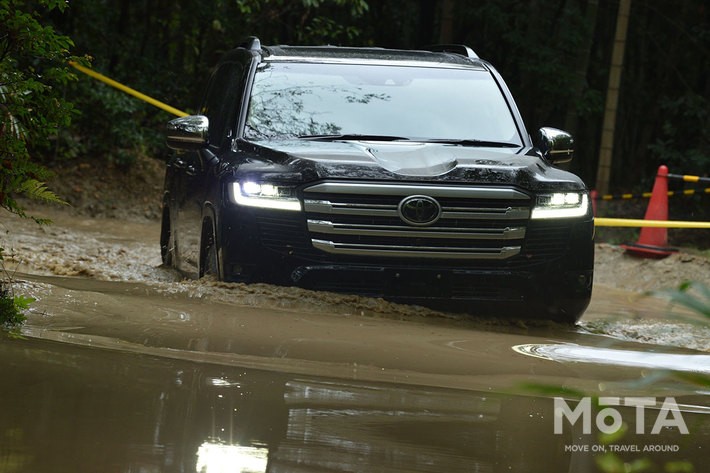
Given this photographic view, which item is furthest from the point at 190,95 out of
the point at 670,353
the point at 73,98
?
the point at 670,353

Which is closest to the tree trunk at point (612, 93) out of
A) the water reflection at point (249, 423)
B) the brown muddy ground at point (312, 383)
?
the brown muddy ground at point (312, 383)

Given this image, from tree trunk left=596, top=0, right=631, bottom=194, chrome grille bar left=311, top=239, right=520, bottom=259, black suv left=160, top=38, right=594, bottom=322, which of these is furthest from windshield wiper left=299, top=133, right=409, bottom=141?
tree trunk left=596, top=0, right=631, bottom=194

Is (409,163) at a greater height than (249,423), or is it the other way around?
(409,163)

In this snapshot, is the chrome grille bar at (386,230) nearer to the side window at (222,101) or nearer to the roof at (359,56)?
the side window at (222,101)

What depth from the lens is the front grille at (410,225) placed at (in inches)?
222

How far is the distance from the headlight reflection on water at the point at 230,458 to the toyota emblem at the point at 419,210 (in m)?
2.57

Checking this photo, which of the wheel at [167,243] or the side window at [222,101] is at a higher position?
the side window at [222,101]

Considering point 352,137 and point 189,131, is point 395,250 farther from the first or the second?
point 189,131

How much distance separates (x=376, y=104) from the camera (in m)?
6.71

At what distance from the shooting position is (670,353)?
17.2 feet

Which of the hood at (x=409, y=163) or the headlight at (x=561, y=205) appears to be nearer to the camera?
the hood at (x=409, y=163)

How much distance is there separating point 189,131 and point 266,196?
3.51ft

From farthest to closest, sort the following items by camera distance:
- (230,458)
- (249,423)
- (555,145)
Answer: (555,145) < (249,423) < (230,458)

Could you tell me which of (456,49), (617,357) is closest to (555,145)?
(456,49)
